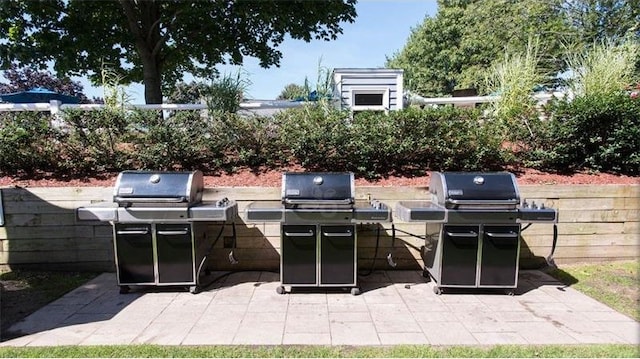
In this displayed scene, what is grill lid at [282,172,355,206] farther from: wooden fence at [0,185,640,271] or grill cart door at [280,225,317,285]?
wooden fence at [0,185,640,271]

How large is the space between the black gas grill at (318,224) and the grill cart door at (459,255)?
62 cm

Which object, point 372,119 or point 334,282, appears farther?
point 372,119

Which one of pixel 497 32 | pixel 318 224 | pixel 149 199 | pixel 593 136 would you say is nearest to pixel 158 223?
pixel 149 199

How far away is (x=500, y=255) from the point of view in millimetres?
3387

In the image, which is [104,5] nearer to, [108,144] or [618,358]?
[108,144]

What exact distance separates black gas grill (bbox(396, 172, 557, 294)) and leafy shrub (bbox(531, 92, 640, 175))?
1.66 m

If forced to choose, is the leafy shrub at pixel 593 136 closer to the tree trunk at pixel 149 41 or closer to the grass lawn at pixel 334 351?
the grass lawn at pixel 334 351

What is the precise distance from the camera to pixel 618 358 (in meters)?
2.34

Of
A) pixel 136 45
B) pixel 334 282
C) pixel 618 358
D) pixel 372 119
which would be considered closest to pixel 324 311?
pixel 334 282

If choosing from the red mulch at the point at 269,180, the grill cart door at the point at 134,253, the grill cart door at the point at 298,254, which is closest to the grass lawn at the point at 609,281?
the red mulch at the point at 269,180

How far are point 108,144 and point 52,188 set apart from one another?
853 mm

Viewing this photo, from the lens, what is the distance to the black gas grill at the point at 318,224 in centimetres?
328

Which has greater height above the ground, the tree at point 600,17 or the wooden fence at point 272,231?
the tree at point 600,17

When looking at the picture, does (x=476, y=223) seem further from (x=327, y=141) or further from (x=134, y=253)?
(x=134, y=253)
